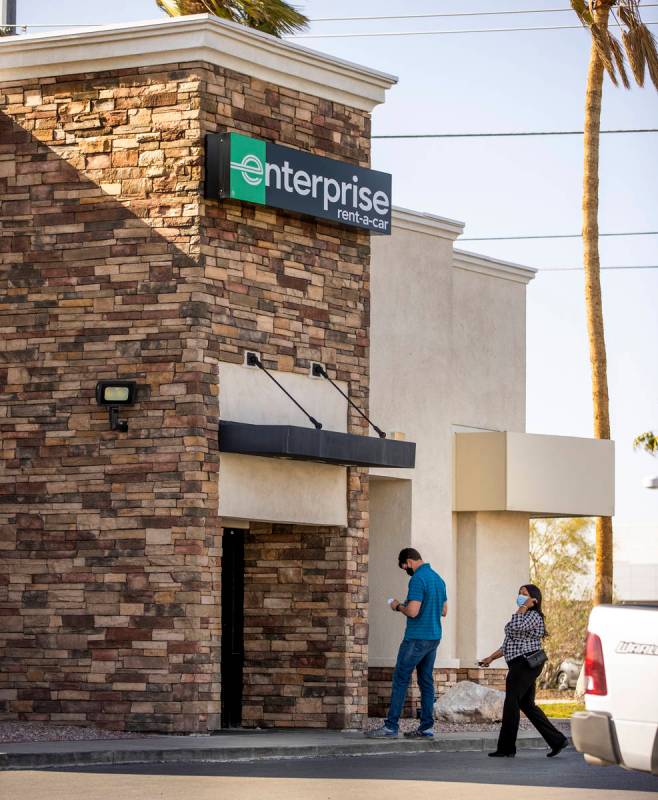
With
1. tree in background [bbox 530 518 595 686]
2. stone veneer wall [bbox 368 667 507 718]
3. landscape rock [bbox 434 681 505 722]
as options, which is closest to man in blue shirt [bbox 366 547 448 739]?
landscape rock [bbox 434 681 505 722]

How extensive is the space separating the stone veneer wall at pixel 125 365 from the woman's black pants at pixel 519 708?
3119 mm

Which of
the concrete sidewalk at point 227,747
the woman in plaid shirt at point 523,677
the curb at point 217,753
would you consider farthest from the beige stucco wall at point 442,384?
the woman in plaid shirt at point 523,677

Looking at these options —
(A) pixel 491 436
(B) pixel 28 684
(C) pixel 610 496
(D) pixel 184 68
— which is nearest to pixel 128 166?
(D) pixel 184 68

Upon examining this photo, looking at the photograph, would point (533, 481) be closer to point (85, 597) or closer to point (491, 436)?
point (491, 436)

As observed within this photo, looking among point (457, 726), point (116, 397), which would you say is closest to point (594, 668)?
point (116, 397)

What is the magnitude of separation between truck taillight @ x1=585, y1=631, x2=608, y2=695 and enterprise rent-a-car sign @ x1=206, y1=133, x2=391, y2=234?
9.63m

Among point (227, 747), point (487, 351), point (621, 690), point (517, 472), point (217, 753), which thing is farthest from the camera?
point (487, 351)

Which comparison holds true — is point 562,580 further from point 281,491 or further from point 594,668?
point 594,668

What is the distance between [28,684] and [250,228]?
5668 millimetres

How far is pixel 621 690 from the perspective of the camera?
1001 centimetres

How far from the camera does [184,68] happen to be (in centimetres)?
1881

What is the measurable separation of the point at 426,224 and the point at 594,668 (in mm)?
14352

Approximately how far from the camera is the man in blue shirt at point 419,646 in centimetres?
1802

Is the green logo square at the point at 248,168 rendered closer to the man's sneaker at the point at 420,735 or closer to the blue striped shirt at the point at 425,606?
the blue striped shirt at the point at 425,606
